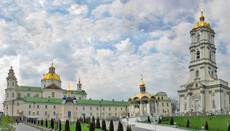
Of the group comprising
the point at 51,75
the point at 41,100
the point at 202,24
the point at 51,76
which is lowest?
the point at 41,100

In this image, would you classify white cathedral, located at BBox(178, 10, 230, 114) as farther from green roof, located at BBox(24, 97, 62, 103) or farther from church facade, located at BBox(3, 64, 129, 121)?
green roof, located at BBox(24, 97, 62, 103)

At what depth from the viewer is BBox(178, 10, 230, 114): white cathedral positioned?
60.8 meters

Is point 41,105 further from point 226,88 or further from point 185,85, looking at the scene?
point 226,88

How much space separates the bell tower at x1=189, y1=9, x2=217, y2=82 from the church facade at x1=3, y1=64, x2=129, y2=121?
34.3 metres

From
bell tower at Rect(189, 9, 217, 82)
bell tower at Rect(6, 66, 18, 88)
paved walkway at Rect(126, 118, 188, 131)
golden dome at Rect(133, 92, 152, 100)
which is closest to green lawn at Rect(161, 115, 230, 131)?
paved walkway at Rect(126, 118, 188, 131)

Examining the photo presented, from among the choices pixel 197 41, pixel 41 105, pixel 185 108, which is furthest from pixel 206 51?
pixel 41 105

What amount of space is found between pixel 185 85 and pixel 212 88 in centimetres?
789

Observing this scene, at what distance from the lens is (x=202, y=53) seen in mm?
66188

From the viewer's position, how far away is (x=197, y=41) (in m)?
68.8

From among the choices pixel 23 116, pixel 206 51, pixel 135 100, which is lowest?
pixel 23 116

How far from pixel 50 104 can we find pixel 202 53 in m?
50.9

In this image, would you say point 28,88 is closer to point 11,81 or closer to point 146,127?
point 11,81

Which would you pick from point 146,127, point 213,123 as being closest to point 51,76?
point 146,127

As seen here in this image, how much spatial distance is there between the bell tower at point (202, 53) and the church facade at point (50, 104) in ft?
112
